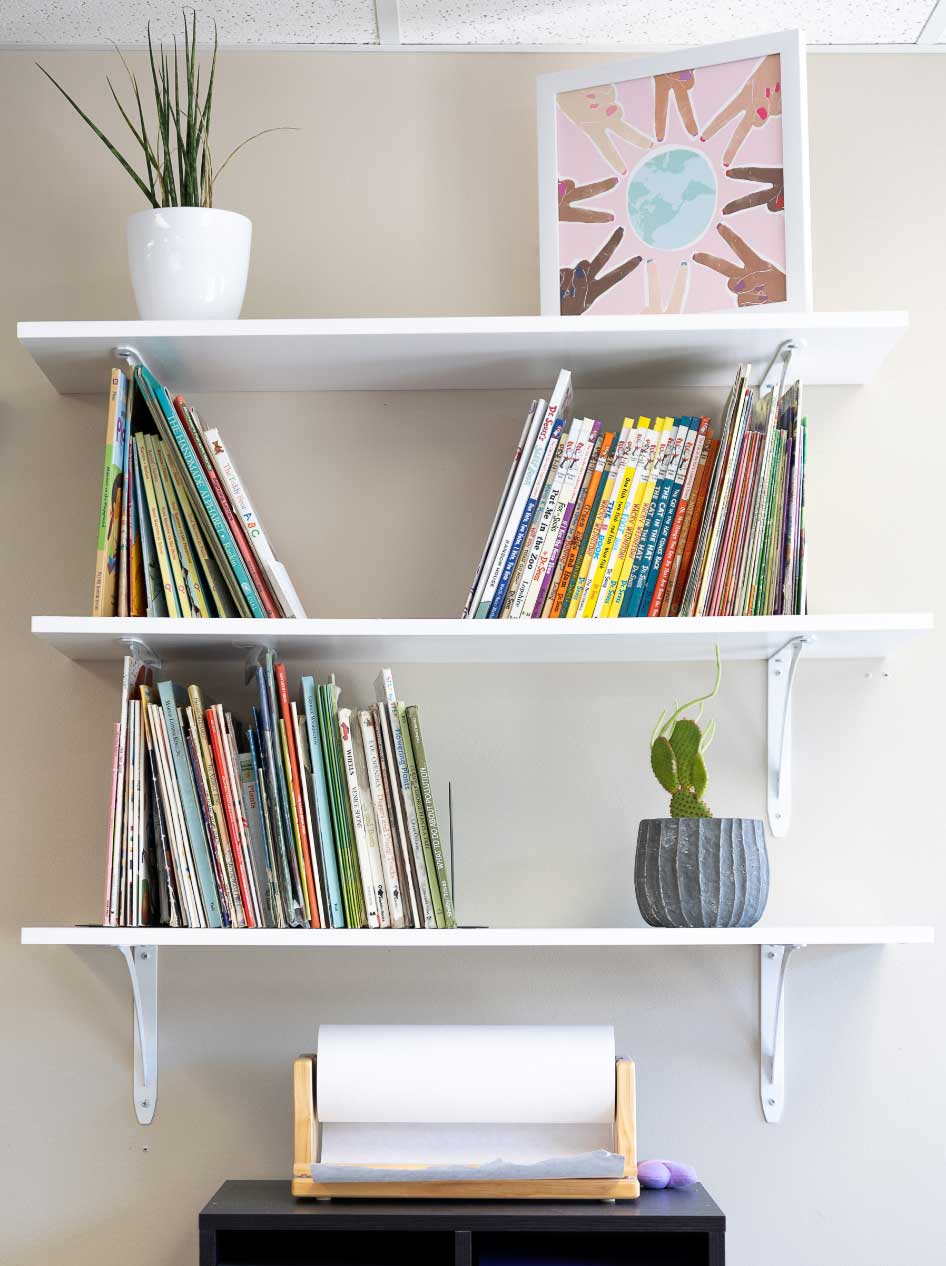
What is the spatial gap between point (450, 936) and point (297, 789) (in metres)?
0.23

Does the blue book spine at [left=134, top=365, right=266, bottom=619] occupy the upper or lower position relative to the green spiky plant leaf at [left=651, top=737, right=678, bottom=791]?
upper

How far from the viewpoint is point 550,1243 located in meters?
Result: 1.33

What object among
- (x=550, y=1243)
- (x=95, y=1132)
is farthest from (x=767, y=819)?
(x=95, y=1132)

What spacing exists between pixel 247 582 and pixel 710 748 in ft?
1.99

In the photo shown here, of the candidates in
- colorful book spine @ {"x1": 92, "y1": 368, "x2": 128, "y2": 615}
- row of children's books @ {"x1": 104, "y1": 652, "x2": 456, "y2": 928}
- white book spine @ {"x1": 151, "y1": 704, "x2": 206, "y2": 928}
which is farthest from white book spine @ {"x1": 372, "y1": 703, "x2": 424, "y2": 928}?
colorful book spine @ {"x1": 92, "y1": 368, "x2": 128, "y2": 615}

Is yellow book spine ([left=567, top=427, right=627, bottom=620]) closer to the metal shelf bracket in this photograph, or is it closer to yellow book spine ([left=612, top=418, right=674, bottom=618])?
yellow book spine ([left=612, top=418, right=674, bottom=618])

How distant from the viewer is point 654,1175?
137 cm

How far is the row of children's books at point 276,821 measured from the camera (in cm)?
135

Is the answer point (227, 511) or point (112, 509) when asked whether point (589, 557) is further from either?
point (112, 509)

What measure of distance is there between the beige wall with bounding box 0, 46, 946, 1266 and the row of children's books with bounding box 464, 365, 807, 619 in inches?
7.8

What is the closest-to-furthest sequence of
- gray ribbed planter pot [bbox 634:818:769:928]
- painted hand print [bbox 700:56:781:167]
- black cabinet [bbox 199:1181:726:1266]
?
black cabinet [bbox 199:1181:726:1266], gray ribbed planter pot [bbox 634:818:769:928], painted hand print [bbox 700:56:781:167]

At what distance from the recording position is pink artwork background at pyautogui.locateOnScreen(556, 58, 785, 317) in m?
1.45

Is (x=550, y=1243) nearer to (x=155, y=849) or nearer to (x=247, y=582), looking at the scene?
(x=155, y=849)

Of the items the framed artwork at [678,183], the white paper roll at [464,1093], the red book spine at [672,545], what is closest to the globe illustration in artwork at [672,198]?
the framed artwork at [678,183]
